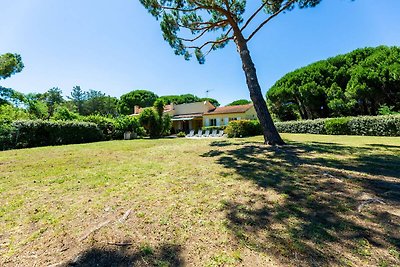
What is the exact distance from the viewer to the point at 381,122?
17.2 m

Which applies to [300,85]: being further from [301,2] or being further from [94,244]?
[94,244]

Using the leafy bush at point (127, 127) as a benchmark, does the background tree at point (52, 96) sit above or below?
above

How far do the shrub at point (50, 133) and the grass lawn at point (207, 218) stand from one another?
484 inches

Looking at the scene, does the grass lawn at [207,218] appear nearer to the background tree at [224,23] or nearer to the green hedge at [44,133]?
the background tree at [224,23]

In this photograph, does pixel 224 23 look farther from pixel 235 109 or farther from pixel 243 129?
pixel 235 109

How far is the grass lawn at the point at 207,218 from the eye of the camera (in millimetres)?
2406

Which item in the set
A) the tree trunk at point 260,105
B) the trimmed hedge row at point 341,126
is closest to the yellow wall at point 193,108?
the trimmed hedge row at point 341,126

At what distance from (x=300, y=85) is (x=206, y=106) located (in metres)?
16.6

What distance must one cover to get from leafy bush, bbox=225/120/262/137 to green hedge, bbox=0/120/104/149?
521 inches

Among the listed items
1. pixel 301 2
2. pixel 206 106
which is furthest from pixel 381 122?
pixel 206 106

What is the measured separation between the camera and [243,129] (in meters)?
20.0

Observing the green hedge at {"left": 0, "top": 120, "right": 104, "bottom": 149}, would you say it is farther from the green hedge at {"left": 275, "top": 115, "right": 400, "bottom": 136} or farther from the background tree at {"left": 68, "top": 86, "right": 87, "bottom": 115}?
the background tree at {"left": 68, "top": 86, "right": 87, "bottom": 115}

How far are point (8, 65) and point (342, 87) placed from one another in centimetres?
3794

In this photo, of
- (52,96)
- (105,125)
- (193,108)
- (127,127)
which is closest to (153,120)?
(127,127)
